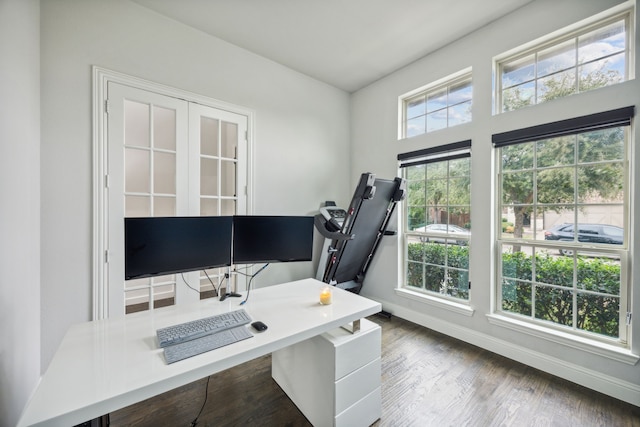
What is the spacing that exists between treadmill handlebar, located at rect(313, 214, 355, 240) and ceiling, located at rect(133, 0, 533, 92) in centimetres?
185

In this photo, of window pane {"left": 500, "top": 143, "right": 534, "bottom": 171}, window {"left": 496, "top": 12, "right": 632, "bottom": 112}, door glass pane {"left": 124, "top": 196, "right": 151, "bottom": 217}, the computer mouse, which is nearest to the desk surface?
the computer mouse

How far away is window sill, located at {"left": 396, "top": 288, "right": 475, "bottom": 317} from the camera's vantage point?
99.7 inches

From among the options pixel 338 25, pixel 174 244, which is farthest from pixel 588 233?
pixel 174 244

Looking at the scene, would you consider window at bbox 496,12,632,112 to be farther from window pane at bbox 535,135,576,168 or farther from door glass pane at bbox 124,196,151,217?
door glass pane at bbox 124,196,151,217

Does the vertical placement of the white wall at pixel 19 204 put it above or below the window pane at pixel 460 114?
below

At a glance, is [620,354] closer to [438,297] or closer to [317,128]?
[438,297]

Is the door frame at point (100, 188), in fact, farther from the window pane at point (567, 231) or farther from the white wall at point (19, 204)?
the window pane at point (567, 231)

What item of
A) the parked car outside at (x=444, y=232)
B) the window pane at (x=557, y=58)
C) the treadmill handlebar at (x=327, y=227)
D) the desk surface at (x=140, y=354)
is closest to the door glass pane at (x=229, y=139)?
the treadmill handlebar at (x=327, y=227)

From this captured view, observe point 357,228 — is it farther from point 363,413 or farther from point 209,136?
point 209,136

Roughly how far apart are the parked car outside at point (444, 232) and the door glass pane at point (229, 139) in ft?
7.66

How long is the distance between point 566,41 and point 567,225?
152cm

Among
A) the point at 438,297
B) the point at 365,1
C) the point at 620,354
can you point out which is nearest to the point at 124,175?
the point at 365,1

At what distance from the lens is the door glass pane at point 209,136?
2.52 meters

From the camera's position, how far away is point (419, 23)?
234cm
